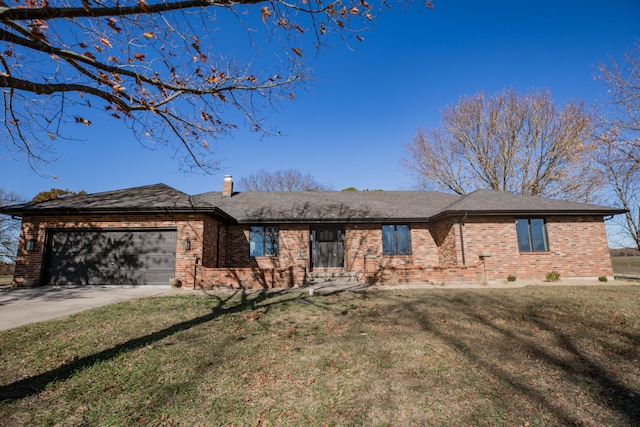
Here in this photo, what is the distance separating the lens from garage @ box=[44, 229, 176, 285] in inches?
448

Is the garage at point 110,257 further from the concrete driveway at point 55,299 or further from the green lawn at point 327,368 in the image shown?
the green lawn at point 327,368

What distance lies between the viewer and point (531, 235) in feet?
44.9

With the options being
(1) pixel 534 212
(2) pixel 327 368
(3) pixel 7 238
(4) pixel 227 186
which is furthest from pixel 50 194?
(1) pixel 534 212

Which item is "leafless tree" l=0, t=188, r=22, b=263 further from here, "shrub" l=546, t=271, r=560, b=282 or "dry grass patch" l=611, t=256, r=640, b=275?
"dry grass patch" l=611, t=256, r=640, b=275

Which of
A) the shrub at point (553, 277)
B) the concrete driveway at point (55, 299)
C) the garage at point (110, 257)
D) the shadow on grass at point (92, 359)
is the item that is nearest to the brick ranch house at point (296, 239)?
the garage at point (110, 257)

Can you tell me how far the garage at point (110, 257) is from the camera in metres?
11.4

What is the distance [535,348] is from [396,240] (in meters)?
11.0

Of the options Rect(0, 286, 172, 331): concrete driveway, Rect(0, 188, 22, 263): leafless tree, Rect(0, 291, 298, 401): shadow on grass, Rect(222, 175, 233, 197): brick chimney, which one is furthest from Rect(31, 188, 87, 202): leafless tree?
Rect(0, 291, 298, 401): shadow on grass

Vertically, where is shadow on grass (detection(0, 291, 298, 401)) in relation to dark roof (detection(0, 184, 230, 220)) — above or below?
Result: below

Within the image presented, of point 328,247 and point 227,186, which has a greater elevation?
point 227,186

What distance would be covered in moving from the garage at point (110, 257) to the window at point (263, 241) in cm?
440

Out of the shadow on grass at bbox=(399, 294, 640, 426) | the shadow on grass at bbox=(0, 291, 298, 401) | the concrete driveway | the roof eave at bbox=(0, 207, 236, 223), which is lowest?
the shadow on grass at bbox=(399, 294, 640, 426)

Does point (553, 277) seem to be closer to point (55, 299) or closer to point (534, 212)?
point (534, 212)

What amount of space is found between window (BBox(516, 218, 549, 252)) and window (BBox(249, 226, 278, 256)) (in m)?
11.8
